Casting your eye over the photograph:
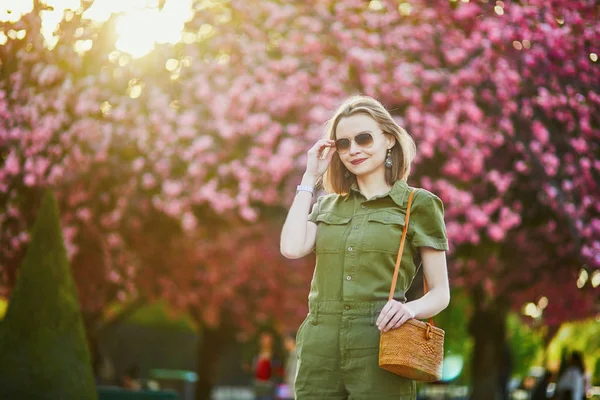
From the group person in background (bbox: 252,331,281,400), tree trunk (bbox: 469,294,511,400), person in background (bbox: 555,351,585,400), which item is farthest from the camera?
tree trunk (bbox: 469,294,511,400)

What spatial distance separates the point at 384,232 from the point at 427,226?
0.20 m

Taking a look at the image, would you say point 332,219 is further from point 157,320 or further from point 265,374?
point 157,320

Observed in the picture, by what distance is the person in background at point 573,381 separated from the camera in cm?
1490

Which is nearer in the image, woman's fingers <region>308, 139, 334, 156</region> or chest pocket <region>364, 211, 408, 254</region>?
chest pocket <region>364, 211, 408, 254</region>

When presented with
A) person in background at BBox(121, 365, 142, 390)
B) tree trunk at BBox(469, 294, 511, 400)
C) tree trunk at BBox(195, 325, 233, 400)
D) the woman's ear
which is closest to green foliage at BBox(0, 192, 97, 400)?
the woman's ear

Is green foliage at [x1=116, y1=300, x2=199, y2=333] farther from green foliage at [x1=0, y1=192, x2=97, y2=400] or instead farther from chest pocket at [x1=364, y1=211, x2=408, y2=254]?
chest pocket at [x1=364, y1=211, x2=408, y2=254]

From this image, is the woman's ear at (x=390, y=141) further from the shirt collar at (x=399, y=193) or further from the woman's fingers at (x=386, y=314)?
the woman's fingers at (x=386, y=314)

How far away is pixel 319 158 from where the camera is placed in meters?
4.37

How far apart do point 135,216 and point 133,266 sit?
154cm

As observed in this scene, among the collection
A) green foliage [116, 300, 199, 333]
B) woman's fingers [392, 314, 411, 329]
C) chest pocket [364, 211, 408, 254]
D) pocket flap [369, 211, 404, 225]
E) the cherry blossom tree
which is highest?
the cherry blossom tree

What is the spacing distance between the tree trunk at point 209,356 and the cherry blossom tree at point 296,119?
7076 millimetres

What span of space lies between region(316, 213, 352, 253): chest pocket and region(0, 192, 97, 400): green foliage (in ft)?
14.4

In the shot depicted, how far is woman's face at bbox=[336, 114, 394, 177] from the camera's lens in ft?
13.8

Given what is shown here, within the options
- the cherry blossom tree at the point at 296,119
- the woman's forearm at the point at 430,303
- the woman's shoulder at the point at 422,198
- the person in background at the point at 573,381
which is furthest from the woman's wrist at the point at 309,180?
the person in background at the point at 573,381
